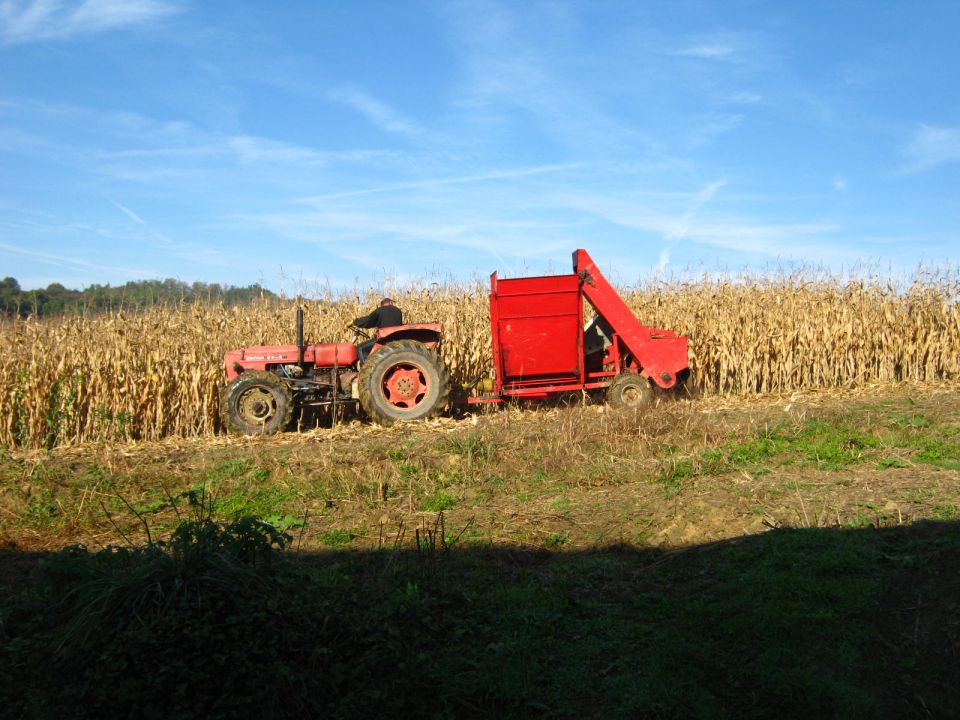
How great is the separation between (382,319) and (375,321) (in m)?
0.11

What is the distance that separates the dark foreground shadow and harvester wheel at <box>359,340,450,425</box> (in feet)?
19.3

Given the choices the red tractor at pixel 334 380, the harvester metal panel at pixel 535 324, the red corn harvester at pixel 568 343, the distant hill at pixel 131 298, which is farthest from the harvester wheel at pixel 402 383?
the distant hill at pixel 131 298

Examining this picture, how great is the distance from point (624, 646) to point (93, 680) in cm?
257

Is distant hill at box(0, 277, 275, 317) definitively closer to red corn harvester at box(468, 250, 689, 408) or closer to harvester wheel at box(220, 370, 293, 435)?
harvester wheel at box(220, 370, 293, 435)

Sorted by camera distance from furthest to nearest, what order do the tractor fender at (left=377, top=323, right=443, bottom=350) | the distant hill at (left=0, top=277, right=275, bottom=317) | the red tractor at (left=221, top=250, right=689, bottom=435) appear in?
the distant hill at (left=0, top=277, right=275, bottom=317) → the tractor fender at (left=377, top=323, right=443, bottom=350) → the red tractor at (left=221, top=250, right=689, bottom=435)

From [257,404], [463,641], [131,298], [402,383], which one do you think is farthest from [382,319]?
[463,641]

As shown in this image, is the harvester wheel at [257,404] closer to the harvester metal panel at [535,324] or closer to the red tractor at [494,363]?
the red tractor at [494,363]

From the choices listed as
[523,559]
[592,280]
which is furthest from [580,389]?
[523,559]

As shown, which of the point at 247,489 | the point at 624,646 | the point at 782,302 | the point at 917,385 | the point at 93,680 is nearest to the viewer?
the point at 93,680

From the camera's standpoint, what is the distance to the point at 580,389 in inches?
441

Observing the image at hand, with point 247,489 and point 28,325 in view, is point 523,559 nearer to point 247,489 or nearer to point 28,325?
point 247,489

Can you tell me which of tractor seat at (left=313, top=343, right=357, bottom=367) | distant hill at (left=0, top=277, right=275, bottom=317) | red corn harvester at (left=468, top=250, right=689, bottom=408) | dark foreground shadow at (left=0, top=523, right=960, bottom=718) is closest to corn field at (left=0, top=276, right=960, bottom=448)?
distant hill at (left=0, top=277, right=275, bottom=317)

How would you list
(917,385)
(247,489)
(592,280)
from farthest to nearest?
(917,385), (592,280), (247,489)

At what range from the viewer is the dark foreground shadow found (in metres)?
3.54
